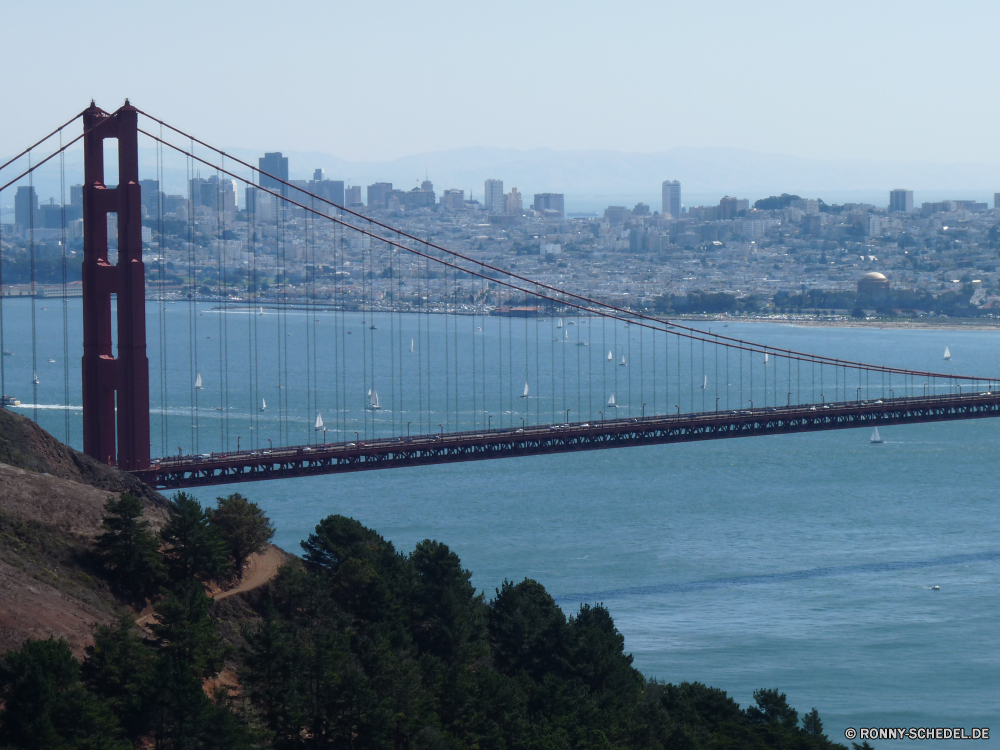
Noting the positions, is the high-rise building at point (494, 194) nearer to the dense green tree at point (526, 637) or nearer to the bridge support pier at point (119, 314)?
the bridge support pier at point (119, 314)

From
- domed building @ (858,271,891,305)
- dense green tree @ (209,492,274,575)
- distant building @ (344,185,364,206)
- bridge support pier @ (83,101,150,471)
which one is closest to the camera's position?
dense green tree @ (209,492,274,575)

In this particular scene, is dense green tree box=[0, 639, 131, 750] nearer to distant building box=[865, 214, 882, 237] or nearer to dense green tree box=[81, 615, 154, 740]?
dense green tree box=[81, 615, 154, 740]

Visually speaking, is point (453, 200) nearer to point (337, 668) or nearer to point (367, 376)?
point (367, 376)

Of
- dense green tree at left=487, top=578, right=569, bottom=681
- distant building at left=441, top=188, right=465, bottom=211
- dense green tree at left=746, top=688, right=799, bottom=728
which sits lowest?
dense green tree at left=746, top=688, right=799, bottom=728

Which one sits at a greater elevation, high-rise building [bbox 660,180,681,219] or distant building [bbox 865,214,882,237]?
high-rise building [bbox 660,180,681,219]

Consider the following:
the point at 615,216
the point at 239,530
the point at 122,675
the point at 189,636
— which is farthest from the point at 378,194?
the point at 122,675

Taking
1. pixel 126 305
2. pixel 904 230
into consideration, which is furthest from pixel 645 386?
pixel 904 230

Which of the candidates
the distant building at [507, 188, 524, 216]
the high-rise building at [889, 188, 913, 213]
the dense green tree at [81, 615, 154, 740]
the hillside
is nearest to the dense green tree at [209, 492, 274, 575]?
the hillside
